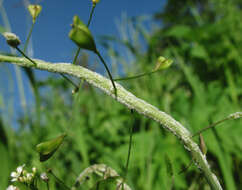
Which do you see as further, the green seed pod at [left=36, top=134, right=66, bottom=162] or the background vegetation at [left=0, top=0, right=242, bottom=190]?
the background vegetation at [left=0, top=0, right=242, bottom=190]

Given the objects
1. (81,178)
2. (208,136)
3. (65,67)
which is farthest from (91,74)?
(208,136)

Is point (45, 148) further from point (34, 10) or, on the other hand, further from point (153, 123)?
point (153, 123)

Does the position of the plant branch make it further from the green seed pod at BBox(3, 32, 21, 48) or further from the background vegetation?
the background vegetation

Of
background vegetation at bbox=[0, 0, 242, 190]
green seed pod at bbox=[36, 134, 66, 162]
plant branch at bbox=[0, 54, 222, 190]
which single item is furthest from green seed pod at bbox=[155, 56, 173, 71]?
background vegetation at bbox=[0, 0, 242, 190]

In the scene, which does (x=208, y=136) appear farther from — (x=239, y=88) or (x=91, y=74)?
(x=91, y=74)

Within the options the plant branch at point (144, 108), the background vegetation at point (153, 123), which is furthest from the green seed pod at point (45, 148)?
the background vegetation at point (153, 123)

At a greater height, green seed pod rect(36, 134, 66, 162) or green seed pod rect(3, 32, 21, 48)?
green seed pod rect(3, 32, 21, 48)
